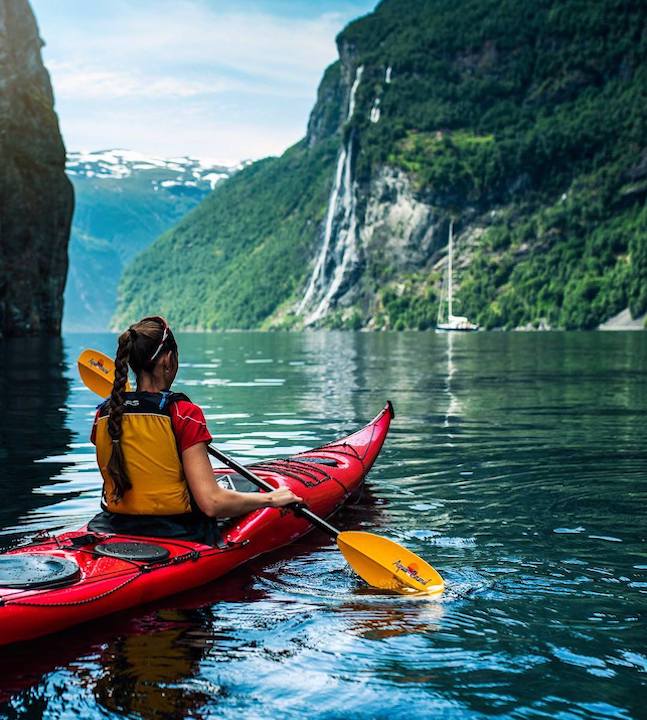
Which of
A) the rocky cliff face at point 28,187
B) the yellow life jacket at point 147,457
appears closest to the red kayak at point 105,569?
the yellow life jacket at point 147,457

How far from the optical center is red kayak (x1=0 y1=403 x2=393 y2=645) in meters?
5.43

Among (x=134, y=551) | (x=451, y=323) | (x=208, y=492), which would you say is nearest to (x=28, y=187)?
(x=134, y=551)

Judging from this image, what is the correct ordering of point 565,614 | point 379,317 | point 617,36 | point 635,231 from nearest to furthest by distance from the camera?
point 565,614
point 635,231
point 379,317
point 617,36

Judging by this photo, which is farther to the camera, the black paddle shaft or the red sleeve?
the black paddle shaft

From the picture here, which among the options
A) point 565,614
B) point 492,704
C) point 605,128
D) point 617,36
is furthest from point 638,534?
point 617,36

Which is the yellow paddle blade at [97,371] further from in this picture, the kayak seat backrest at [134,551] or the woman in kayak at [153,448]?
the kayak seat backrest at [134,551]

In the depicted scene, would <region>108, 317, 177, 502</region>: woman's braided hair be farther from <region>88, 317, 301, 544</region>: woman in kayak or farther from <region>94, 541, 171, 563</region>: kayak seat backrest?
<region>94, 541, 171, 563</region>: kayak seat backrest

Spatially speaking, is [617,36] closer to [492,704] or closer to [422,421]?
[422,421]

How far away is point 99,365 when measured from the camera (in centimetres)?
810

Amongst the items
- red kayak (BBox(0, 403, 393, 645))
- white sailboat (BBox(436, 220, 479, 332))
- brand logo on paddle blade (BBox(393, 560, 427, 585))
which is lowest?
brand logo on paddle blade (BBox(393, 560, 427, 585))

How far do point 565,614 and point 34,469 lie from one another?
8.21m

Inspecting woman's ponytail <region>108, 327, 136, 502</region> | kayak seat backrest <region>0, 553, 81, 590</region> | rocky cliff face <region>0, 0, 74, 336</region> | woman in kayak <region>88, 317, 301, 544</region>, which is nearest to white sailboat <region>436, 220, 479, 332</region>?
rocky cliff face <region>0, 0, 74, 336</region>

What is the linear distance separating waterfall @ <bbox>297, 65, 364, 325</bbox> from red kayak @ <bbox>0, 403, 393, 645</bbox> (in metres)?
141

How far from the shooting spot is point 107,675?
5.12 m
